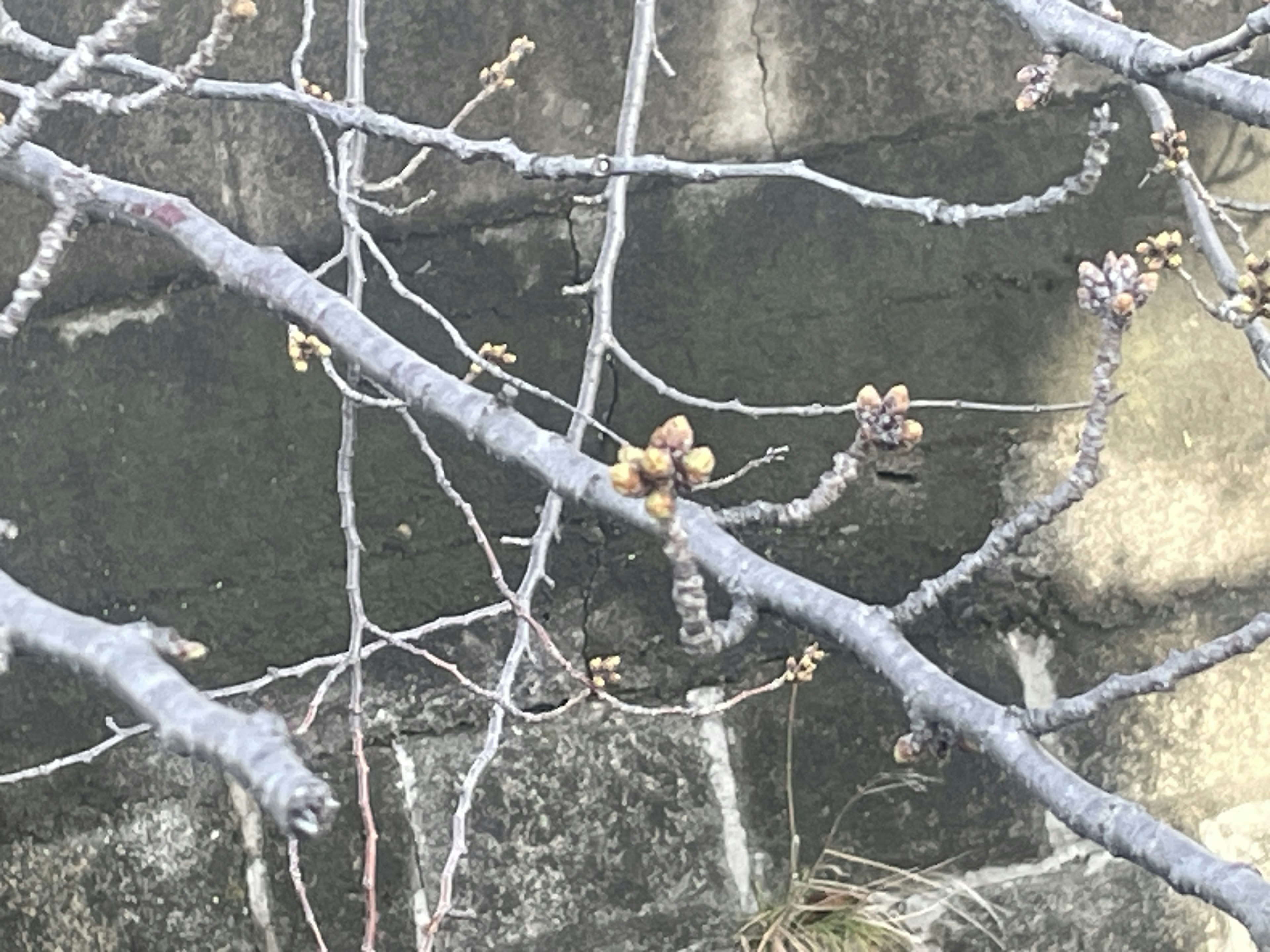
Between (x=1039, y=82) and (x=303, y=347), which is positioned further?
(x=303, y=347)

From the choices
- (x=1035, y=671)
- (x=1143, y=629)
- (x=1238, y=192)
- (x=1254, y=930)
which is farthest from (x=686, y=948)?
(x=1238, y=192)

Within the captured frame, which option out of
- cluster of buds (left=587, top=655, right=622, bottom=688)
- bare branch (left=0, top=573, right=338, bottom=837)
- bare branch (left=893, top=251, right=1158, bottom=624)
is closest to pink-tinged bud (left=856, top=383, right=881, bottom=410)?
bare branch (left=893, top=251, right=1158, bottom=624)

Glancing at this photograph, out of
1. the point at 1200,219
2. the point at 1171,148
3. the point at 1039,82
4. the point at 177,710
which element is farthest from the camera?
the point at 1200,219

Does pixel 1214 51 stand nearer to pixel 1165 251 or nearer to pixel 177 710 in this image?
pixel 1165 251

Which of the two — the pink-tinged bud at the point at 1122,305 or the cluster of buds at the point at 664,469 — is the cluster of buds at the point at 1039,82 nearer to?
the pink-tinged bud at the point at 1122,305

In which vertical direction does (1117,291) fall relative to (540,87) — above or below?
below

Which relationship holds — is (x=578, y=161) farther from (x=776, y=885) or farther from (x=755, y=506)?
(x=776, y=885)

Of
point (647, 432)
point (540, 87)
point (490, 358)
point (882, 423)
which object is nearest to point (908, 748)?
point (882, 423)
